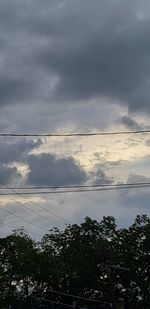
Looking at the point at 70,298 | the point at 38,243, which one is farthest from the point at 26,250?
the point at 70,298

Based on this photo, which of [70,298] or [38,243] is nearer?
[70,298]

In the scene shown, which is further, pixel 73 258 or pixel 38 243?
pixel 38 243

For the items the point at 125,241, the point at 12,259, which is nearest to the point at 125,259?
the point at 125,241

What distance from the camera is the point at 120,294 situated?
67.5 meters

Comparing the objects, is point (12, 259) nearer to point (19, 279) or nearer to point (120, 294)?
point (19, 279)

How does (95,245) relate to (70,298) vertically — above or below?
above

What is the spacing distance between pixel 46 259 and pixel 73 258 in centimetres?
569

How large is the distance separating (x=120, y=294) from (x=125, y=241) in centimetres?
612

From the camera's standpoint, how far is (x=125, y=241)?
68.0 metres

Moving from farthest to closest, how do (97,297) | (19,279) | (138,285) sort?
(19,279), (97,297), (138,285)

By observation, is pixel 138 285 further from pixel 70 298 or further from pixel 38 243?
pixel 38 243

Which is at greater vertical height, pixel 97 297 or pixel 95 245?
pixel 95 245

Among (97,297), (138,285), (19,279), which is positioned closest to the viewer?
(138,285)

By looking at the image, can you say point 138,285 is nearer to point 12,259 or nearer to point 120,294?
point 120,294
